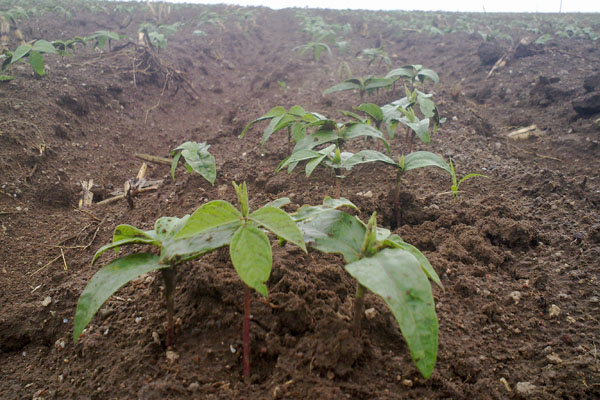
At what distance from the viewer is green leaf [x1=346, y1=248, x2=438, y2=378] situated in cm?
83

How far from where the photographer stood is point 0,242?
2.02 meters

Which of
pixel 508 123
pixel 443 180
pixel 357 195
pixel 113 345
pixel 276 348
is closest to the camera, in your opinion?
pixel 276 348

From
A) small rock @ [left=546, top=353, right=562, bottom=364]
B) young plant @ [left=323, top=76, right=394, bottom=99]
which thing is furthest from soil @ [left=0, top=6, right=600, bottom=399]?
young plant @ [left=323, top=76, right=394, bottom=99]

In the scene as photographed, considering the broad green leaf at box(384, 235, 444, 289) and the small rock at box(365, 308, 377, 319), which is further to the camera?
the small rock at box(365, 308, 377, 319)

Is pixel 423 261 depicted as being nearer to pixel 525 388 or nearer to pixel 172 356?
pixel 525 388

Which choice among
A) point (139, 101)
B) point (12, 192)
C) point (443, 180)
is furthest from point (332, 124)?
point (139, 101)

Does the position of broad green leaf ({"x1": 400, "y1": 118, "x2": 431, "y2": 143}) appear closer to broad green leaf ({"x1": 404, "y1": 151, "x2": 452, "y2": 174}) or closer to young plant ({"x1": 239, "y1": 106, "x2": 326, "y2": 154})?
broad green leaf ({"x1": 404, "y1": 151, "x2": 452, "y2": 174})

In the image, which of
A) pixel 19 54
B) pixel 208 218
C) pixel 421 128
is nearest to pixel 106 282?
pixel 208 218

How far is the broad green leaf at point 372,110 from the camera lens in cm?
232

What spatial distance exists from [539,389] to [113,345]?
1361 millimetres

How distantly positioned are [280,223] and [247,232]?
9 cm

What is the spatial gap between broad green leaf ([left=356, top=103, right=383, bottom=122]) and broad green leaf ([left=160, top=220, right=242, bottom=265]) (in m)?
1.59

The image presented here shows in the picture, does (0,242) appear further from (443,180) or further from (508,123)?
(508,123)

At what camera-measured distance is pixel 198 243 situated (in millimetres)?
971
